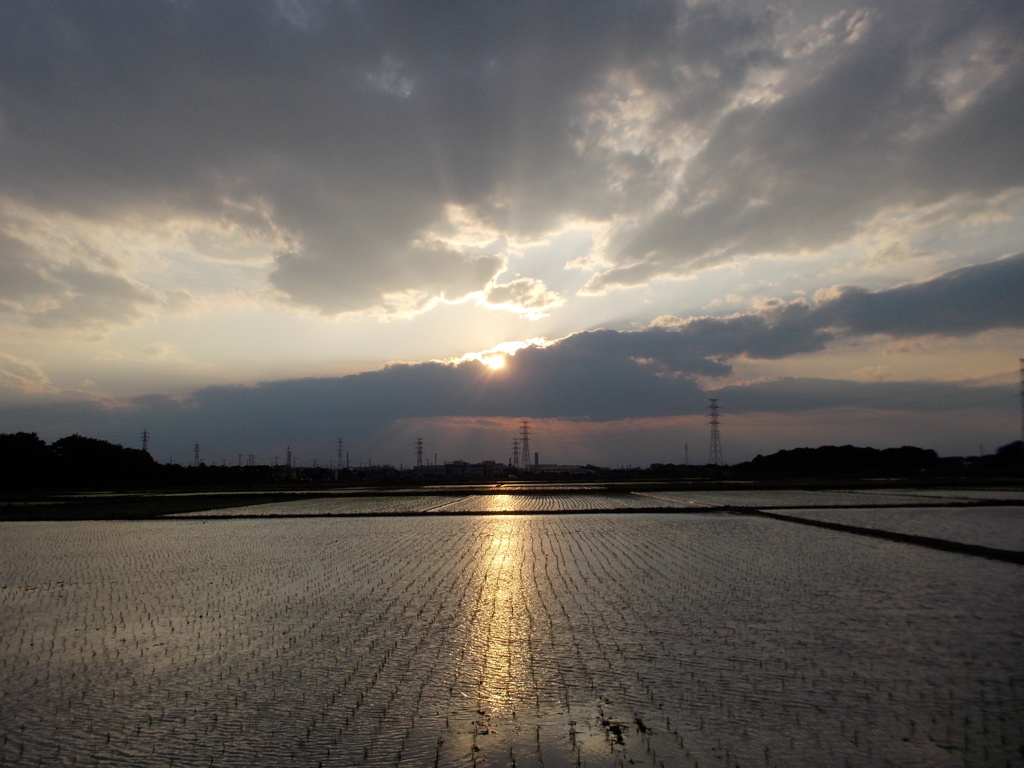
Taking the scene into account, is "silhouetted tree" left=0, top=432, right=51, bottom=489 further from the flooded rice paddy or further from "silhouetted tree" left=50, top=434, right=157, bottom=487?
the flooded rice paddy

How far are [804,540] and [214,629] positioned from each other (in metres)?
13.2

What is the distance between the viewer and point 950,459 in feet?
331

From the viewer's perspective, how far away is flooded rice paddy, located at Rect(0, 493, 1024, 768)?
183 inches

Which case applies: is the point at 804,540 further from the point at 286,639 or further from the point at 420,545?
the point at 286,639

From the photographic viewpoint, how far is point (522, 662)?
650cm

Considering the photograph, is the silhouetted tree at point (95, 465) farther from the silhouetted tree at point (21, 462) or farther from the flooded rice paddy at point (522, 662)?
the flooded rice paddy at point (522, 662)

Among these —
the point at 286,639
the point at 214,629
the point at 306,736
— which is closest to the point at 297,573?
the point at 214,629

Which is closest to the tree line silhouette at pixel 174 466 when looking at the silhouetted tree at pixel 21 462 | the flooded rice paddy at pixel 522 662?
the silhouetted tree at pixel 21 462

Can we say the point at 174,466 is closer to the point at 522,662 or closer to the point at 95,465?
the point at 95,465

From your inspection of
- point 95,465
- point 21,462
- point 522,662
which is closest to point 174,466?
point 95,465

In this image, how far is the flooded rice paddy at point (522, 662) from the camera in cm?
466

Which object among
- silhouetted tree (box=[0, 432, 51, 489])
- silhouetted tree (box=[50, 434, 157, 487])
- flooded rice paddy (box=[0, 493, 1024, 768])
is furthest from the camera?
silhouetted tree (box=[50, 434, 157, 487])

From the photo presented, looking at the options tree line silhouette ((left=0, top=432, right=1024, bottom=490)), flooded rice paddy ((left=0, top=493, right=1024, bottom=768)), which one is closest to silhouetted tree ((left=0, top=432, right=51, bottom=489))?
tree line silhouette ((left=0, top=432, right=1024, bottom=490))

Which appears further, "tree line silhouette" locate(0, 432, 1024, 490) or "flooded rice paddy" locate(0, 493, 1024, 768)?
"tree line silhouette" locate(0, 432, 1024, 490)
